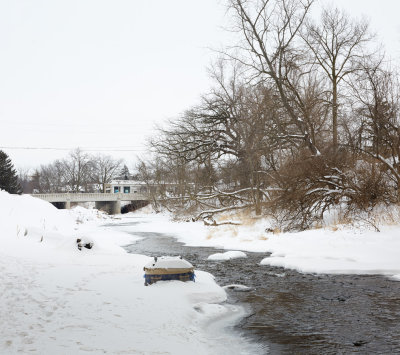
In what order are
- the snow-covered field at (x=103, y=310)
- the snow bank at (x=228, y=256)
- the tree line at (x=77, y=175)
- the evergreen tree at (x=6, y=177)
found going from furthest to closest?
the tree line at (x=77, y=175) → the evergreen tree at (x=6, y=177) → the snow bank at (x=228, y=256) → the snow-covered field at (x=103, y=310)

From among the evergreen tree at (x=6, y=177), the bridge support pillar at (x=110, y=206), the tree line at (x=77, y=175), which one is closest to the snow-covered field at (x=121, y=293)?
the evergreen tree at (x=6, y=177)

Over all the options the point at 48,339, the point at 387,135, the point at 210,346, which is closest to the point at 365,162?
the point at 387,135

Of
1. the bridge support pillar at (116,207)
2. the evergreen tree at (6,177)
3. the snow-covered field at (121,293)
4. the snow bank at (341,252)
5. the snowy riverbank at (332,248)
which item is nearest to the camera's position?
the snow-covered field at (121,293)

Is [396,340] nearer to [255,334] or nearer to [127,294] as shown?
[255,334]

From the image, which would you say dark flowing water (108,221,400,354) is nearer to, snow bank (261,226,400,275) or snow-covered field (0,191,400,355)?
snow-covered field (0,191,400,355)

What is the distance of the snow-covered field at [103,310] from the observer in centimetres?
464

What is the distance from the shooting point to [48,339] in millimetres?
4605

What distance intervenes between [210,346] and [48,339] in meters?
1.98

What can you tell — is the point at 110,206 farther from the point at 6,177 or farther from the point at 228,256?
the point at 228,256

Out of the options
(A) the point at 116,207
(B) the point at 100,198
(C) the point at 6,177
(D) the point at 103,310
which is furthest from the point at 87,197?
(D) the point at 103,310

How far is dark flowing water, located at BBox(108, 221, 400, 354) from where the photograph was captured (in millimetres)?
5117

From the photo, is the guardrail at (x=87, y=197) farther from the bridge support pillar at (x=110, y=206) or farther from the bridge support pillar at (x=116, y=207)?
the bridge support pillar at (x=110, y=206)

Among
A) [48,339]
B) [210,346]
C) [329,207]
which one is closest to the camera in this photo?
[48,339]

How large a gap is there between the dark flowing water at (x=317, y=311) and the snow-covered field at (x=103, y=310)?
0.47m
